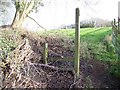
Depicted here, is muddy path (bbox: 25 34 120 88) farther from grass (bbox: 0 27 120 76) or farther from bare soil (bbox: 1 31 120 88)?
grass (bbox: 0 27 120 76)

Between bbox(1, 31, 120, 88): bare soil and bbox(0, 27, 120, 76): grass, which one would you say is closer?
bbox(1, 31, 120, 88): bare soil

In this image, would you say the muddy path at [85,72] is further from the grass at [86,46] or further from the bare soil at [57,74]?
the grass at [86,46]

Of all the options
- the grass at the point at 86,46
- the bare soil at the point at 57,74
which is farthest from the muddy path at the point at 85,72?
the grass at the point at 86,46

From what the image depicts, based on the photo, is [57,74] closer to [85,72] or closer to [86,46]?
[85,72]

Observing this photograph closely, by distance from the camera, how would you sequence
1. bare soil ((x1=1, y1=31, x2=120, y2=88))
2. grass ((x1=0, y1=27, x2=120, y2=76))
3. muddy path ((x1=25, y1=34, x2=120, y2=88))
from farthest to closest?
grass ((x1=0, y1=27, x2=120, y2=76)), muddy path ((x1=25, y1=34, x2=120, y2=88)), bare soil ((x1=1, y1=31, x2=120, y2=88))

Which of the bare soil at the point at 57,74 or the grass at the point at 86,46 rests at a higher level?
the grass at the point at 86,46

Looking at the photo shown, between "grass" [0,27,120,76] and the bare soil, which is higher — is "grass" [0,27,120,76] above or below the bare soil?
above

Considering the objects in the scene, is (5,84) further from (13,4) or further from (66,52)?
(13,4)

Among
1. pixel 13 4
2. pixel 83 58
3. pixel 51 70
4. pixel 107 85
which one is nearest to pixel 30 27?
pixel 13 4

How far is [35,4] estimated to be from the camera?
1433cm

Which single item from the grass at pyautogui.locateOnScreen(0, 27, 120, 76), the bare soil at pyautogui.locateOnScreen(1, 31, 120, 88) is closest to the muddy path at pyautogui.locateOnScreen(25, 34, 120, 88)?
the bare soil at pyautogui.locateOnScreen(1, 31, 120, 88)

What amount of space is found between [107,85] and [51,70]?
5.65 feet

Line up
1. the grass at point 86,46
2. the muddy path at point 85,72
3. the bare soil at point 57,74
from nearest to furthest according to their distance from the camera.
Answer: the bare soil at point 57,74, the muddy path at point 85,72, the grass at point 86,46

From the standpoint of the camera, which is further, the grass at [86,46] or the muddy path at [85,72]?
the grass at [86,46]
